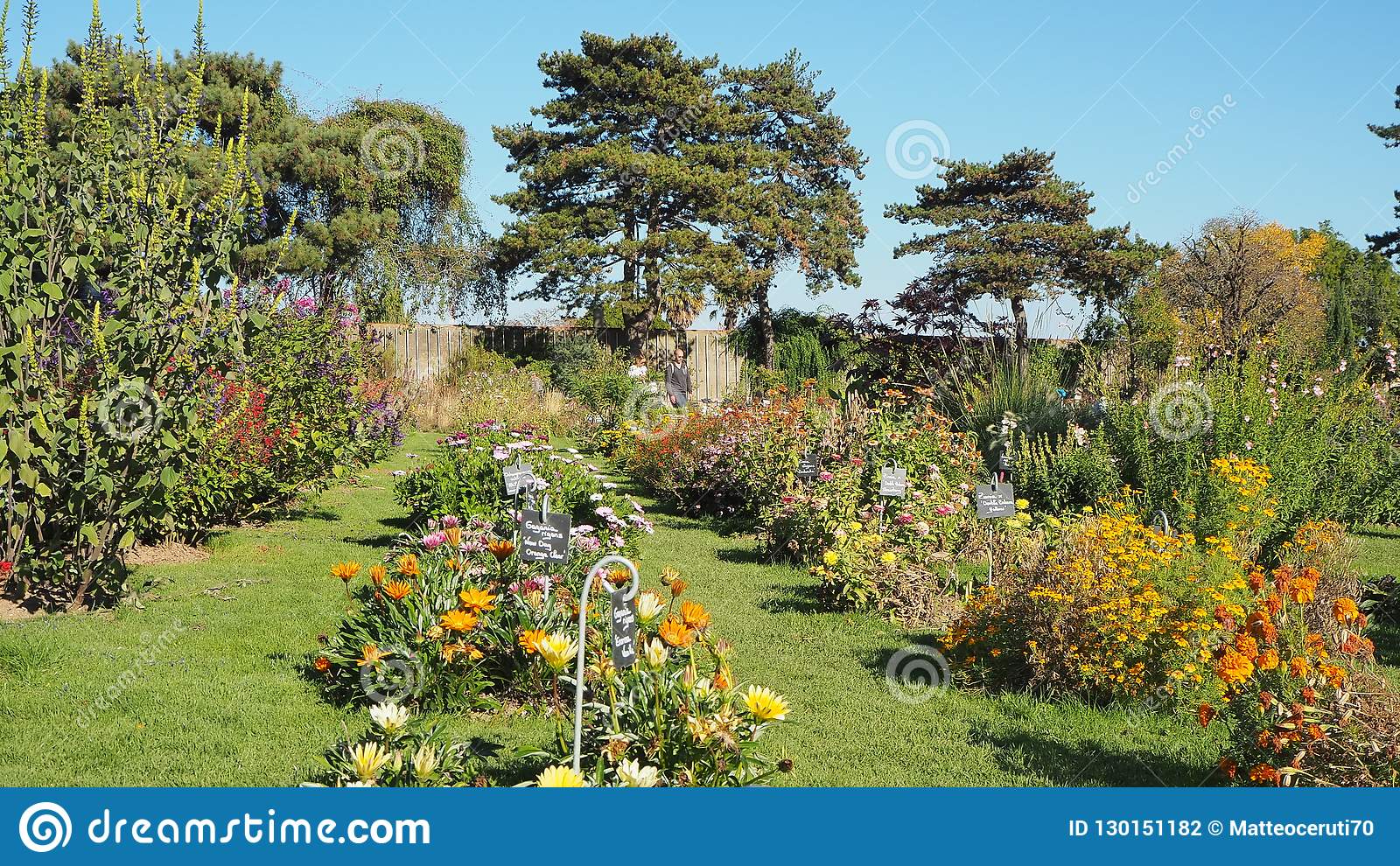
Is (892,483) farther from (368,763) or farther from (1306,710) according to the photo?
(368,763)

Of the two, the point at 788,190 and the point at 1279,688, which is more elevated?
the point at 788,190

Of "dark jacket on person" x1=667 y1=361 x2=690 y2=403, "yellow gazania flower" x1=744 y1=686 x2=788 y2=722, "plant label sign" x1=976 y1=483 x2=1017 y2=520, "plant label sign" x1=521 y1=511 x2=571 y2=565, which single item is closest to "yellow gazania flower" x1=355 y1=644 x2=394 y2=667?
"plant label sign" x1=521 y1=511 x2=571 y2=565

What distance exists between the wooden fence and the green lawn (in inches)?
518

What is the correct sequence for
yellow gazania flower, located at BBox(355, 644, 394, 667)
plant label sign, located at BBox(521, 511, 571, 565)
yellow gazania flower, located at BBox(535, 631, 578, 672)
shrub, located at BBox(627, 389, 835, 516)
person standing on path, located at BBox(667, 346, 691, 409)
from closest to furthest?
yellow gazania flower, located at BBox(535, 631, 578, 672) < plant label sign, located at BBox(521, 511, 571, 565) < yellow gazania flower, located at BBox(355, 644, 394, 667) < shrub, located at BBox(627, 389, 835, 516) < person standing on path, located at BBox(667, 346, 691, 409)

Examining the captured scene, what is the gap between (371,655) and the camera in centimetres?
415

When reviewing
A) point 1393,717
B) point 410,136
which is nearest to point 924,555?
point 1393,717

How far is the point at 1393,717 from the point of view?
332 centimetres

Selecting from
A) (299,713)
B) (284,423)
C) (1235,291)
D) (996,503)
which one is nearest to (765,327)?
(1235,291)

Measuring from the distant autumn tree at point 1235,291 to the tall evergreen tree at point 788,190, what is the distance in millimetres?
7314

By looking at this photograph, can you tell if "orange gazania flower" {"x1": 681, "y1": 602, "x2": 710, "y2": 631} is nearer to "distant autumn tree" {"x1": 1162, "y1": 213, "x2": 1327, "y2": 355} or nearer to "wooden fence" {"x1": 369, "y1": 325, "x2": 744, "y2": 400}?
"distant autumn tree" {"x1": 1162, "y1": 213, "x2": 1327, "y2": 355}

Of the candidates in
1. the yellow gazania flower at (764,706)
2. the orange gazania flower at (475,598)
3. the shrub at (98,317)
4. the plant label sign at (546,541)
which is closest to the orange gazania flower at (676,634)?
the yellow gazania flower at (764,706)

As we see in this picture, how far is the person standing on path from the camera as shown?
18.1m

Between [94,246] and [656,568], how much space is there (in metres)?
3.79

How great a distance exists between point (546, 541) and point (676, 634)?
797 mm
